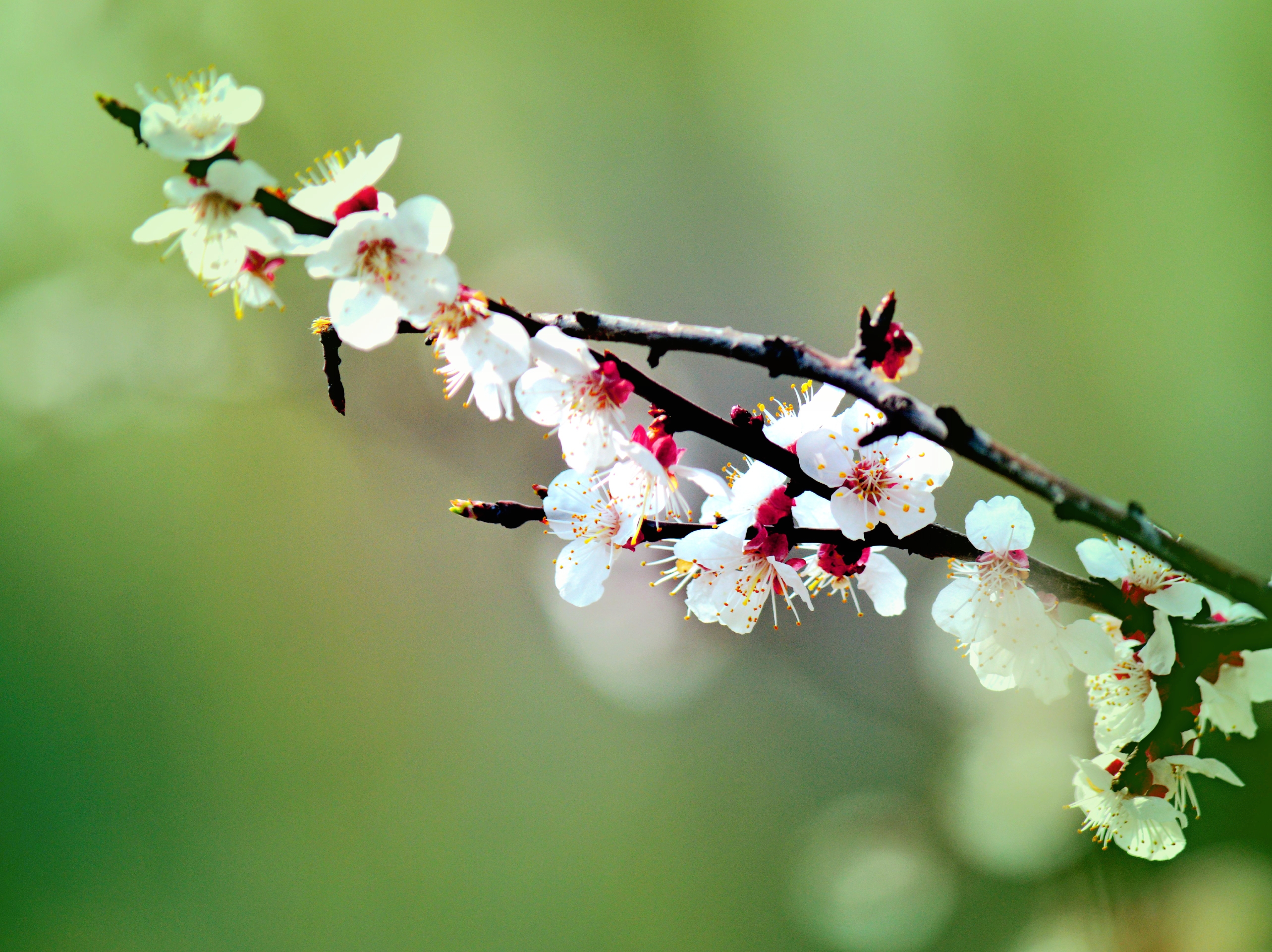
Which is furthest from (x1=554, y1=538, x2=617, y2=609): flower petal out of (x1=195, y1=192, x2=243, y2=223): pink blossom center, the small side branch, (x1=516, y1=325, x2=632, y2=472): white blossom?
(x1=195, y1=192, x2=243, y2=223): pink blossom center

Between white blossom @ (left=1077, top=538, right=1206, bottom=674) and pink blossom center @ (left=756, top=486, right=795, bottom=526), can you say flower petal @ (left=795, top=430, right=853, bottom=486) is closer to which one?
pink blossom center @ (left=756, top=486, right=795, bottom=526)

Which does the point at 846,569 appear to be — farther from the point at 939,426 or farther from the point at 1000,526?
the point at 939,426

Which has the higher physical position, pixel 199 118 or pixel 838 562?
pixel 199 118

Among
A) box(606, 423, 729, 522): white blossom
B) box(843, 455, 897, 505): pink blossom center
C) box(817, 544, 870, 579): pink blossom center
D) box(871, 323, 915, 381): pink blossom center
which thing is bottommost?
box(817, 544, 870, 579): pink blossom center

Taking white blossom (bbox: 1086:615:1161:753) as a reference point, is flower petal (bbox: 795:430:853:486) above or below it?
above

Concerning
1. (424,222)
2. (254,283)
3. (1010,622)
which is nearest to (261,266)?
(254,283)

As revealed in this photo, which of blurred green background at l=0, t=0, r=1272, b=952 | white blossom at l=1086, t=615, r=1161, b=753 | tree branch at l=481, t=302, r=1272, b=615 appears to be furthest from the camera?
blurred green background at l=0, t=0, r=1272, b=952

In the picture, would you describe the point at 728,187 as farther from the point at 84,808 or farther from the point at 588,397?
the point at 84,808
